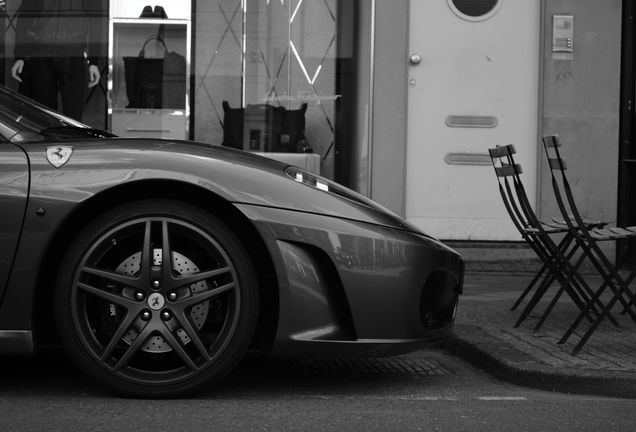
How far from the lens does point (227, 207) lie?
3939 mm

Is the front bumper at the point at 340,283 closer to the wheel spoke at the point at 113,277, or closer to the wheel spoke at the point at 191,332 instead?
the wheel spoke at the point at 191,332

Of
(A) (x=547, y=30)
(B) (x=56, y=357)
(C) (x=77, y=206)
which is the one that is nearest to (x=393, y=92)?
(A) (x=547, y=30)

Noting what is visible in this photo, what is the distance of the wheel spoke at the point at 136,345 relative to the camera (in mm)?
3803

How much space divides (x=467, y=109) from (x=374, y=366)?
457cm

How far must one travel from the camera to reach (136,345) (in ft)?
12.5

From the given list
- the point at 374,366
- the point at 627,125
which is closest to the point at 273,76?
the point at 627,125

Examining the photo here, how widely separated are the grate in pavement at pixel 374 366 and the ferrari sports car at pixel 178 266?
78cm

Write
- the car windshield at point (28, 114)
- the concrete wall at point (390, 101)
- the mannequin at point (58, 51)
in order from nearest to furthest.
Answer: the car windshield at point (28, 114), the concrete wall at point (390, 101), the mannequin at point (58, 51)

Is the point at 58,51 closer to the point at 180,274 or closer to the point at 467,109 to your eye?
the point at 467,109

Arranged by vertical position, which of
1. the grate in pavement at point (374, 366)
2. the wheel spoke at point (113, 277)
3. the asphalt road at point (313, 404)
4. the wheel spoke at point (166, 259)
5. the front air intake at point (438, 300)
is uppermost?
the wheel spoke at point (166, 259)

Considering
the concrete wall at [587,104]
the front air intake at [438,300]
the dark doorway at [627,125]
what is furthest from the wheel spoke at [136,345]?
the dark doorway at [627,125]

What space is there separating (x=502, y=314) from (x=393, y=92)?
321 cm

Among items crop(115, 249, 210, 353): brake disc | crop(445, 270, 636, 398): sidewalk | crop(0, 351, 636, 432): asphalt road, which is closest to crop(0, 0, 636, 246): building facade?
crop(445, 270, 636, 398): sidewalk

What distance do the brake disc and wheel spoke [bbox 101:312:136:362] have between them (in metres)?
0.03
